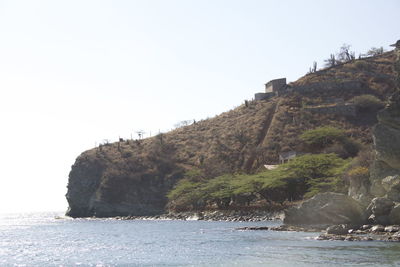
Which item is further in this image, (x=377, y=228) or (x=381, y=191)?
(x=381, y=191)

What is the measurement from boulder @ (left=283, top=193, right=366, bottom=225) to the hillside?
168 ft

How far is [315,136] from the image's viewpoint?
114125 mm

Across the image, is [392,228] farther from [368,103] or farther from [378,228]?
[368,103]

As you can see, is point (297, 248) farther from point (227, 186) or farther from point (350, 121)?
point (350, 121)

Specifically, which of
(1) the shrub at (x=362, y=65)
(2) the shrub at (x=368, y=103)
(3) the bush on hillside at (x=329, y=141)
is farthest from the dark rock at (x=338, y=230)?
(1) the shrub at (x=362, y=65)

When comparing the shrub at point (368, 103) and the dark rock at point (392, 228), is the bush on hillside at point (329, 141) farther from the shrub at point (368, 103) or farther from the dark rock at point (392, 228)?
the dark rock at point (392, 228)

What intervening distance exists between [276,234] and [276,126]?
79.1 metres

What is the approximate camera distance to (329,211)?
54.2m

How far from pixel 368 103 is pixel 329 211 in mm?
81820

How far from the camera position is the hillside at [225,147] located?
12300 cm

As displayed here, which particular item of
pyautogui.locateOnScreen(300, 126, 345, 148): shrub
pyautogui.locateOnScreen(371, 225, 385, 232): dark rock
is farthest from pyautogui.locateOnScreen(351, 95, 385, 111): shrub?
pyautogui.locateOnScreen(371, 225, 385, 232): dark rock

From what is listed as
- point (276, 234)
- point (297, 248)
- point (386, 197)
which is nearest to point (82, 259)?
point (297, 248)

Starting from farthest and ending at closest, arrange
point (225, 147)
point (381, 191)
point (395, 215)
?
point (225, 147) < point (381, 191) < point (395, 215)

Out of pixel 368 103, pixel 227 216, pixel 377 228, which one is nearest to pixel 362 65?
pixel 368 103
